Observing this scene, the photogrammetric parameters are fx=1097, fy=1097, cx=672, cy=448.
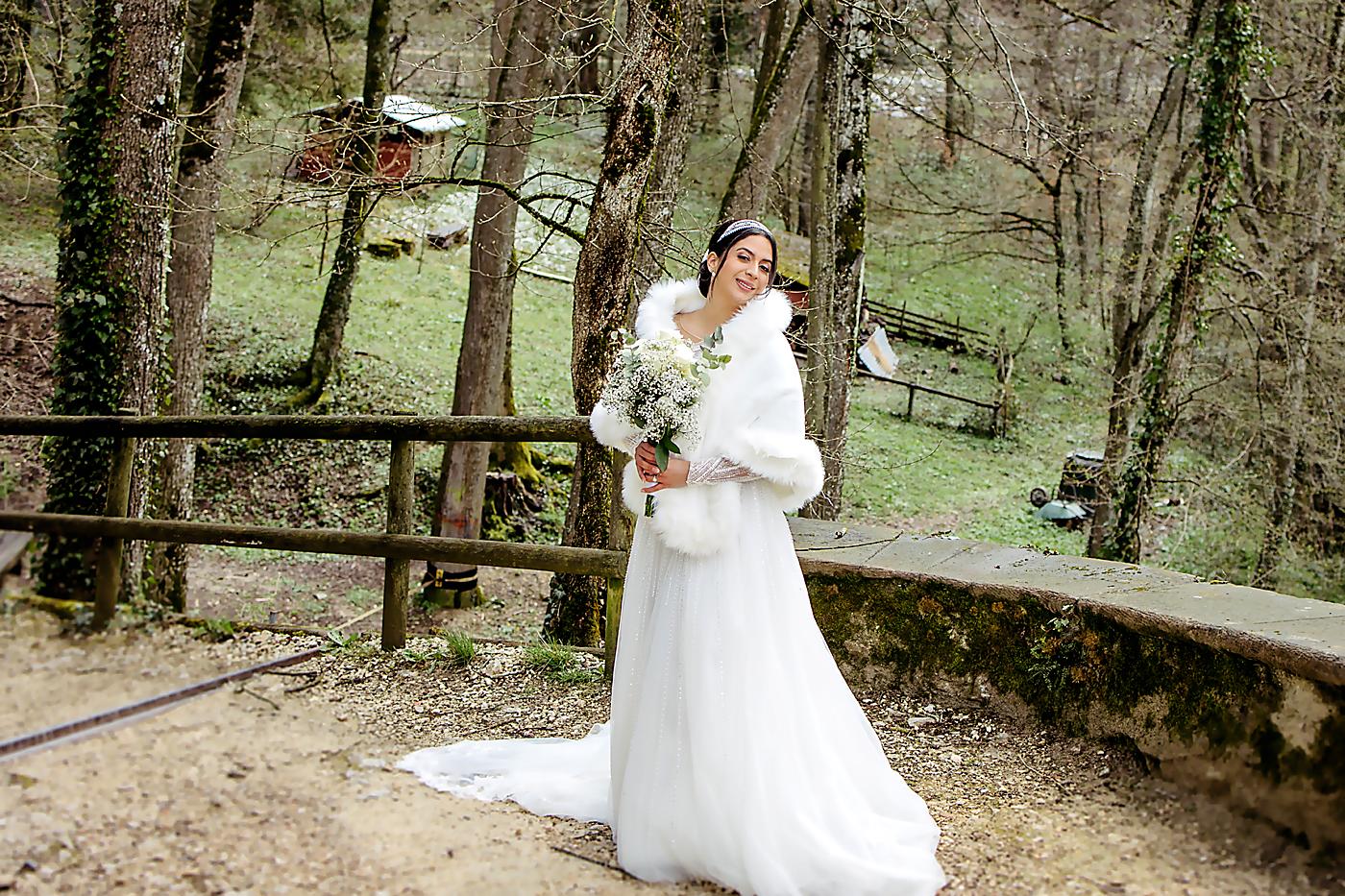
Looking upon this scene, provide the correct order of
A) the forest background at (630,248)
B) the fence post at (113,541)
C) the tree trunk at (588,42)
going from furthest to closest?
the forest background at (630,248), the tree trunk at (588,42), the fence post at (113,541)

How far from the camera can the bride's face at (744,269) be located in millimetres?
3986

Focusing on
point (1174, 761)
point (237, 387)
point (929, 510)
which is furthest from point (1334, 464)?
point (237, 387)

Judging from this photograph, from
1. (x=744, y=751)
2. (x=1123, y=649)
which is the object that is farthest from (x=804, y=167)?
(x=744, y=751)

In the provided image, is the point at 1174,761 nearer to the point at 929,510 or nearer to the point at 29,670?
the point at 29,670

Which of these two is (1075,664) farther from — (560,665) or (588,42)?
(588,42)

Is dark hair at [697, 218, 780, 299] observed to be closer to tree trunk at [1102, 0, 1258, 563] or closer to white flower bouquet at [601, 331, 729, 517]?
white flower bouquet at [601, 331, 729, 517]

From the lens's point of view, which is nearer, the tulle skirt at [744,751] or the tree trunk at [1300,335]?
the tulle skirt at [744,751]

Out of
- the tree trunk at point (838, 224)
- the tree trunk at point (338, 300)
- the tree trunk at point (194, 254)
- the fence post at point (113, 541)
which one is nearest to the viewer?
the fence post at point (113, 541)

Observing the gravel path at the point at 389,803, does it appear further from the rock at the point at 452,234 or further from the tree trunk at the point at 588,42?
the rock at the point at 452,234

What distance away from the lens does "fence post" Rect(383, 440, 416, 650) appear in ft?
19.1

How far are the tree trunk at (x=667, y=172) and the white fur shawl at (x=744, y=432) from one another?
362cm

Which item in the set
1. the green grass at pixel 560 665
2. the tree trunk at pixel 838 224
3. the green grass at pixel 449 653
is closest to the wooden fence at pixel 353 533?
the green grass at pixel 449 653

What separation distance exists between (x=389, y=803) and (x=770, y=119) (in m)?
9.04

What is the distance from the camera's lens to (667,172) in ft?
28.3
